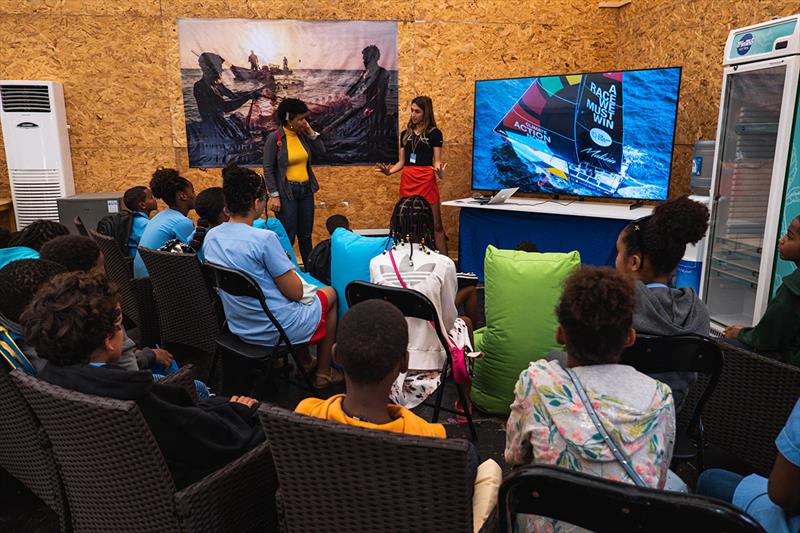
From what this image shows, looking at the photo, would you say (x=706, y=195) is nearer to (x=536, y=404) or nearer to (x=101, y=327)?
(x=536, y=404)

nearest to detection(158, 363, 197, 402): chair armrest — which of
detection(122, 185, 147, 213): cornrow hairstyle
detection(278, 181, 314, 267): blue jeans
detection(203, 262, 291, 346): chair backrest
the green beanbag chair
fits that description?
detection(203, 262, 291, 346): chair backrest

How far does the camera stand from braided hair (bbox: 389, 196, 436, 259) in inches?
106

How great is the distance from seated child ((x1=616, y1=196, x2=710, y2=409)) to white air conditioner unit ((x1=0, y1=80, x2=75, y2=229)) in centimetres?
514

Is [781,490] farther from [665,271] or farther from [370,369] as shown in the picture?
[665,271]

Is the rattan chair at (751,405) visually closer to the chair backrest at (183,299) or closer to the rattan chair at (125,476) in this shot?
the rattan chair at (125,476)

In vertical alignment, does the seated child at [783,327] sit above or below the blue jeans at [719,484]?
above

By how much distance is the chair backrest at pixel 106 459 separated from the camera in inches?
49.8

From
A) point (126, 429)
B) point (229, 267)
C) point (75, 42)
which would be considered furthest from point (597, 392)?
point (75, 42)

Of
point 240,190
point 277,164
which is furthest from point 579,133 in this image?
point 240,190

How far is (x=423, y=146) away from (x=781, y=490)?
4.56 metres

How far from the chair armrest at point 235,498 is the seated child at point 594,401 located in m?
0.66

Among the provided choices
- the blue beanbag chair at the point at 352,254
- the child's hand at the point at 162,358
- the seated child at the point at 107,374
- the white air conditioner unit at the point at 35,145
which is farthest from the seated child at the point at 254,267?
the white air conditioner unit at the point at 35,145

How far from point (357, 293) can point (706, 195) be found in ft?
11.5

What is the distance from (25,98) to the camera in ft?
16.8
